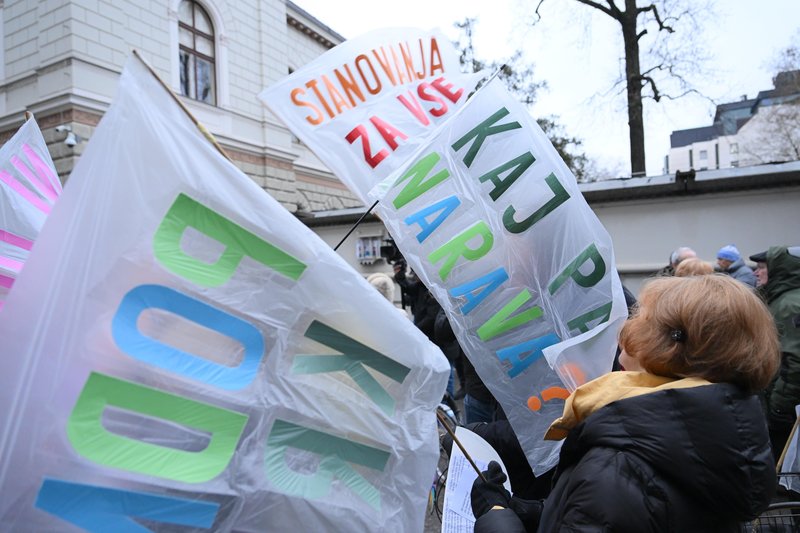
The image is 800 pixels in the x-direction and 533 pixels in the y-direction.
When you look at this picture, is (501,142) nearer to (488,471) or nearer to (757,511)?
(488,471)

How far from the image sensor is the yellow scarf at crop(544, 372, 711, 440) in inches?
45.1

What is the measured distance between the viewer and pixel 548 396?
197cm

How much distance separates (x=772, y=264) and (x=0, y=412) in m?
3.78

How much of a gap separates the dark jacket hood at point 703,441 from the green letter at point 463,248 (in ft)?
3.15

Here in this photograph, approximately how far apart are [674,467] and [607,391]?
19 centimetres

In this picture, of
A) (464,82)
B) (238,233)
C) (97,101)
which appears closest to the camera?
(238,233)

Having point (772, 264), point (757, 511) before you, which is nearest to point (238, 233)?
point (757, 511)

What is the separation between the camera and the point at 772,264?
3.34 meters

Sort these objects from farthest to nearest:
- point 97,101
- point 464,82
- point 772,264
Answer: point 97,101 → point 772,264 → point 464,82

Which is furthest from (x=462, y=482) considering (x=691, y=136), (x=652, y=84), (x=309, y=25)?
(x=691, y=136)

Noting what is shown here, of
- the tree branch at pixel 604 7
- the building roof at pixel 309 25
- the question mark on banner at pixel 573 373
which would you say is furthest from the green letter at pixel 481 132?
the building roof at pixel 309 25

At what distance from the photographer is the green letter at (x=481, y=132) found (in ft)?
6.81

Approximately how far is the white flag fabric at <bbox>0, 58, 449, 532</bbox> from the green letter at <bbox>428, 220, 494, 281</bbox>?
0.58 m

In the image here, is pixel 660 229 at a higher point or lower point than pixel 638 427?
higher
